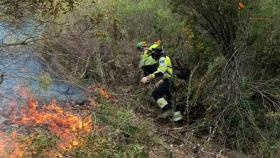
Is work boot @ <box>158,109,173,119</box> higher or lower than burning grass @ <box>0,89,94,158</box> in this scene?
lower

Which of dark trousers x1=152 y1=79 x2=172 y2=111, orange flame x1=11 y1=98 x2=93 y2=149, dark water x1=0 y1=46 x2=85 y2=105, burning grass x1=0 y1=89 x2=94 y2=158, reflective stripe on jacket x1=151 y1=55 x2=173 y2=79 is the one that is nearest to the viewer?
burning grass x1=0 y1=89 x2=94 y2=158

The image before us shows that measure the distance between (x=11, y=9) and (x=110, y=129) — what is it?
255cm

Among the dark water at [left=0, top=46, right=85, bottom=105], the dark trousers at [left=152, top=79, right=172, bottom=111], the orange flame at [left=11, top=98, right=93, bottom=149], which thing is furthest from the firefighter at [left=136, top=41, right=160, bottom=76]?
the orange flame at [left=11, top=98, right=93, bottom=149]

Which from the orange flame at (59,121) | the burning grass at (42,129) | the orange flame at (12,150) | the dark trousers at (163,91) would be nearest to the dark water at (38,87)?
the burning grass at (42,129)

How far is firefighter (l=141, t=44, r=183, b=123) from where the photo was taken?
11.1 m

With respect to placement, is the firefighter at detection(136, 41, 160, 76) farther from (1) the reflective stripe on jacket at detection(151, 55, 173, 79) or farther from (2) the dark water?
(2) the dark water

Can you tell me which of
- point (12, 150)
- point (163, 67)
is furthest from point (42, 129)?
point (163, 67)

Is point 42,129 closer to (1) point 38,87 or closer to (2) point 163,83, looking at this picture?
(2) point 163,83

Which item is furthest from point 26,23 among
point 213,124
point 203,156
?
point 213,124

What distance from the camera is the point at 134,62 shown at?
573 inches

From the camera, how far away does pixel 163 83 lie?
37.4 ft

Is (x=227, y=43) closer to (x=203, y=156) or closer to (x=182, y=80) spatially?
(x=182, y=80)

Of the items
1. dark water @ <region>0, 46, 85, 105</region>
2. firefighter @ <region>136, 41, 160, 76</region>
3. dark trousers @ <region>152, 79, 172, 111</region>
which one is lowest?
dark water @ <region>0, 46, 85, 105</region>

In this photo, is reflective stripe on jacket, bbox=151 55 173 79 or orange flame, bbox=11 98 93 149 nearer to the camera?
orange flame, bbox=11 98 93 149
